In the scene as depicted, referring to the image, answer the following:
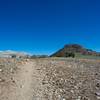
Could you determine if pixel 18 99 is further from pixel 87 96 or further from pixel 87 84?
pixel 87 84

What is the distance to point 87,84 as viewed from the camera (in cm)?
1364

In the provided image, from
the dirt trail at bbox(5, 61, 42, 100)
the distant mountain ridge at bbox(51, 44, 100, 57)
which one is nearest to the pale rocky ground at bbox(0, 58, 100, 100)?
the dirt trail at bbox(5, 61, 42, 100)

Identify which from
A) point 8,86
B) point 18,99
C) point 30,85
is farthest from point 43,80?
point 18,99

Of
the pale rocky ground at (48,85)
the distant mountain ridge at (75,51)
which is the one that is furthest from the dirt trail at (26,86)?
the distant mountain ridge at (75,51)

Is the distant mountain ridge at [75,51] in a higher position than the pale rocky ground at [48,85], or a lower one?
higher

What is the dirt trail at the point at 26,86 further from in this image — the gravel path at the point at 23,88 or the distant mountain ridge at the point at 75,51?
the distant mountain ridge at the point at 75,51

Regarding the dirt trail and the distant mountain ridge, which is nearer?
the dirt trail

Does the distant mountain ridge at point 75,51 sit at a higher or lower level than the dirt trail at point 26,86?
higher

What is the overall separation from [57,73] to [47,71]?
3.76 ft

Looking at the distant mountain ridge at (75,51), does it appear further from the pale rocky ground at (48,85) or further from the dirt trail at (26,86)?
the dirt trail at (26,86)

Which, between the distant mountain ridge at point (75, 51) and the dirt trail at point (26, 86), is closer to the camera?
the dirt trail at point (26, 86)

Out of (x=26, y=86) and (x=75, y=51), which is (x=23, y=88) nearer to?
(x=26, y=86)

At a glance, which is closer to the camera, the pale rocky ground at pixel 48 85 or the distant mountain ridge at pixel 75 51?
the pale rocky ground at pixel 48 85

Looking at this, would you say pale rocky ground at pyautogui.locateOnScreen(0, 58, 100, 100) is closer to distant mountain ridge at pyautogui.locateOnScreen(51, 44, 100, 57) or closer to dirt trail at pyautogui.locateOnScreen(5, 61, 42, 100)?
dirt trail at pyautogui.locateOnScreen(5, 61, 42, 100)
